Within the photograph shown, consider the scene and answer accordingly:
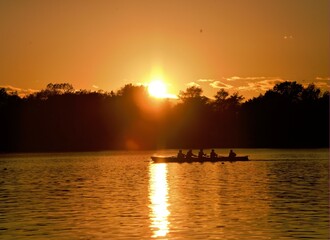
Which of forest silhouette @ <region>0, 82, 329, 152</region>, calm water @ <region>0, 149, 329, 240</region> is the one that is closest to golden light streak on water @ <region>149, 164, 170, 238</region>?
calm water @ <region>0, 149, 329, 240</region>

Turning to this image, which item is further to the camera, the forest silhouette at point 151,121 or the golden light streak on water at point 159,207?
the forest silhouette at point 151,121

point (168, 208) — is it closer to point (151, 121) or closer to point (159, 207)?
point (159, 207)

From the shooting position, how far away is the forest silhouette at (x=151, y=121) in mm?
148250

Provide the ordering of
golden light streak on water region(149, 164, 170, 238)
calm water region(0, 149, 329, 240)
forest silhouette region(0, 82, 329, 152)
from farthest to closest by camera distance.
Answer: forest silhouette region(0, 82, 329, 152) < golden light streak on water region(149, 164, 170, 238) < calm water region(0, 149, 329, 240)

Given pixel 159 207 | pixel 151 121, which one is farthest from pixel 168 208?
pixel 151 121

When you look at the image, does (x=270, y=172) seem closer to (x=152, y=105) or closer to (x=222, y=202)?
(x=222, y=202)

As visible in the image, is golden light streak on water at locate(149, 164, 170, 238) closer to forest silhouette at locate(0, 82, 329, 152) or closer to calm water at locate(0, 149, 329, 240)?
calm water at locate(0, 149, 329, 240)

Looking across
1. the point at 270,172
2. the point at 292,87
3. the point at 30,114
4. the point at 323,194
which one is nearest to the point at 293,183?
the point at 323,194

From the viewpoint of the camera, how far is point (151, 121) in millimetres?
164750

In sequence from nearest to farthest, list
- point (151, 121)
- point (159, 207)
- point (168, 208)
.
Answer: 1. point (168, 208)
2. point (159, 207)
3. point (151, 121)

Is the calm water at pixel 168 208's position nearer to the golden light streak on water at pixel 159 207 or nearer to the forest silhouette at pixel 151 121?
the golden light streak on water at pixel 159 207

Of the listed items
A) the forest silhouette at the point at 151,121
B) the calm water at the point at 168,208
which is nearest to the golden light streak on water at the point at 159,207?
the calm water at the point at 168,208

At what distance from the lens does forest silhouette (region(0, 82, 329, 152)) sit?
14825cm

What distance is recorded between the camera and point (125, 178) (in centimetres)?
5984
